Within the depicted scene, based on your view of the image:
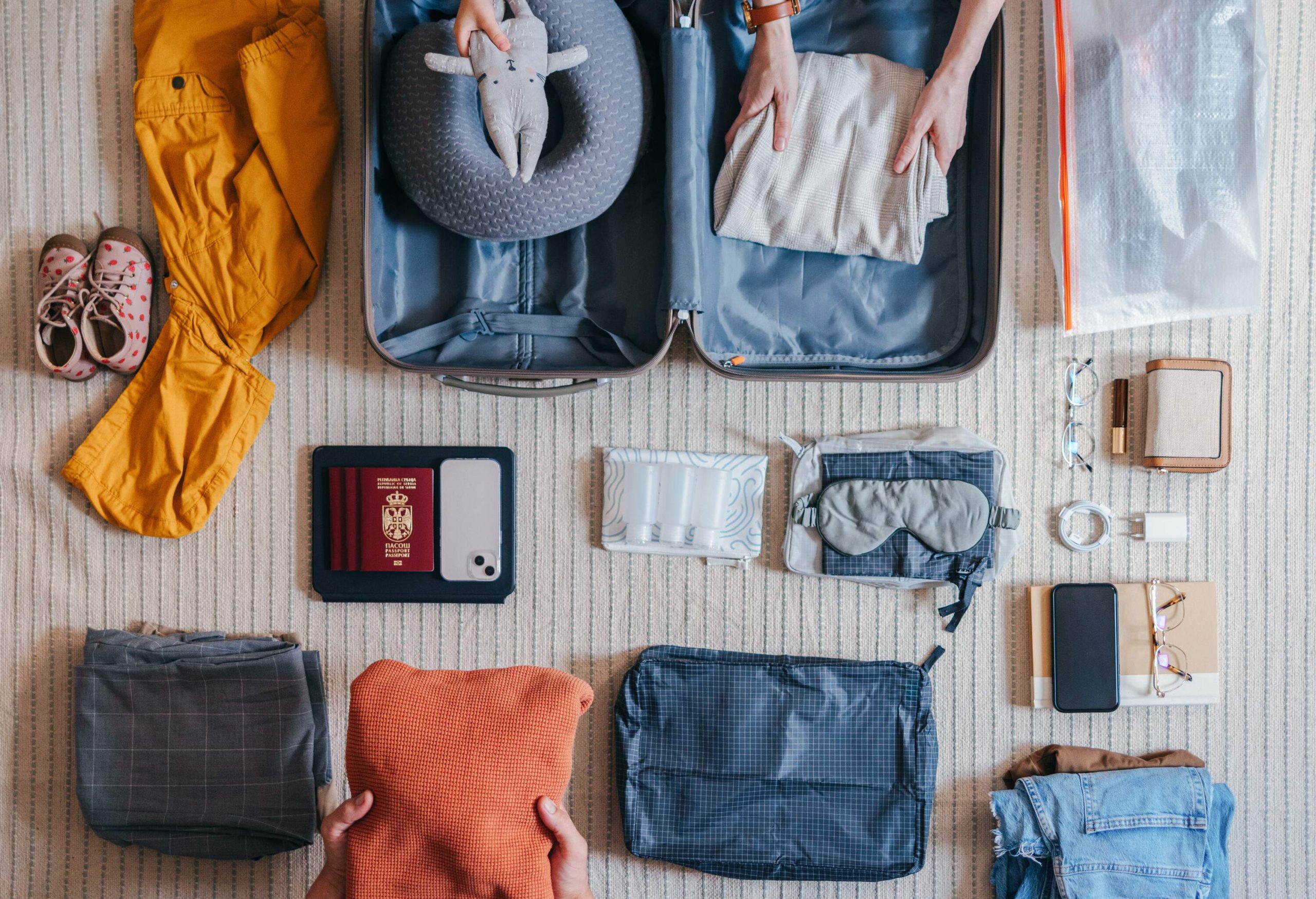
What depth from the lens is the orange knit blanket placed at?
3.57 ft

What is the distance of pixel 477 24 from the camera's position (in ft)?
3.63

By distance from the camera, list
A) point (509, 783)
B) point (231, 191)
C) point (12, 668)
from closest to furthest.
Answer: point (509, 783) < point (231, 191) < point (12, 668)

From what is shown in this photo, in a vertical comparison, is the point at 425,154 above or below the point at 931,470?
above

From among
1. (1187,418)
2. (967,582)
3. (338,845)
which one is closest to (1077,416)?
(1187,418)

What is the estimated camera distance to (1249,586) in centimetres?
137

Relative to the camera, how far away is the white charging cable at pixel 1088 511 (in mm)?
1353

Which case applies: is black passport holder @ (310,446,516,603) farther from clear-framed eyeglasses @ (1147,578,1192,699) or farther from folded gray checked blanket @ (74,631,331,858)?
clear-framed eyeglasses @ (1147,578,1192,699)

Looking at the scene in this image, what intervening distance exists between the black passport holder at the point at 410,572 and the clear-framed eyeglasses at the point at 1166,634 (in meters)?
1.09

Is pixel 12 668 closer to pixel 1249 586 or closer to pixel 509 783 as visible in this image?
pixel 509 783

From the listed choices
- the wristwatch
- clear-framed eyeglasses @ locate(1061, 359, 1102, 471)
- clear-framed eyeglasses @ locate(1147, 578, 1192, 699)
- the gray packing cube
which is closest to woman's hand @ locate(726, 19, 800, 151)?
the wristwatch

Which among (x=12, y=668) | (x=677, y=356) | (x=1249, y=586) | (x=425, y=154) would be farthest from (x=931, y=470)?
(x=12, y=668)

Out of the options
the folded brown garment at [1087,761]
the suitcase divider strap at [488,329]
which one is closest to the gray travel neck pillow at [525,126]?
the suitcase divider strap at [488,329]

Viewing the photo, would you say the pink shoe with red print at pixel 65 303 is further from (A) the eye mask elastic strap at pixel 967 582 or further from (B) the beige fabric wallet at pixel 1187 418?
(B) the beige fabric wallet at pixel 1187 418

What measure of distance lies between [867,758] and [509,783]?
0.60 metres
